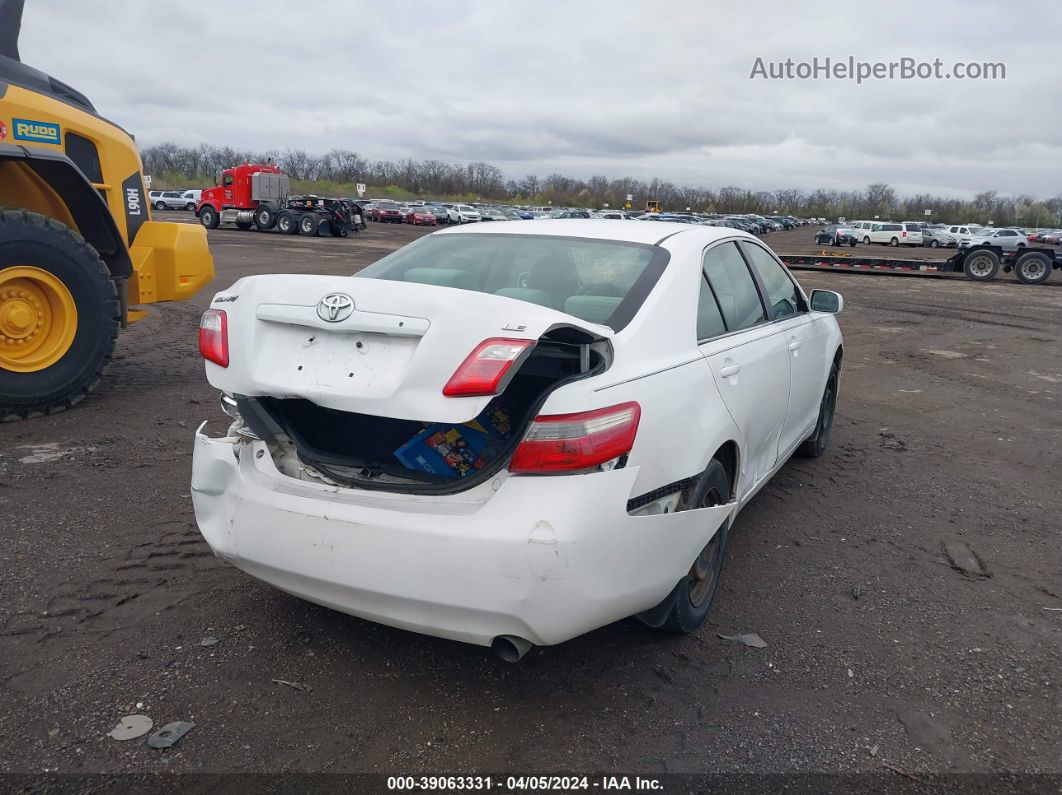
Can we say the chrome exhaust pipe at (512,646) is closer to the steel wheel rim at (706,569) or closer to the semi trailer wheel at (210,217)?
the steel wheel rim at (706,569)

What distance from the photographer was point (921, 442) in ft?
20.8

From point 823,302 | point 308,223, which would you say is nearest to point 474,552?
point 823,302

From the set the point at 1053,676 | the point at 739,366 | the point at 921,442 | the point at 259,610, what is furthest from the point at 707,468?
the point at 921,442

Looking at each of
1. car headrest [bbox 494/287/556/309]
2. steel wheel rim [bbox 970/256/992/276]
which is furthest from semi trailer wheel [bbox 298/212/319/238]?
car headrest [bbox 494/287/556/309]

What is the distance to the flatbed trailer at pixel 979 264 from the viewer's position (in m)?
24.0

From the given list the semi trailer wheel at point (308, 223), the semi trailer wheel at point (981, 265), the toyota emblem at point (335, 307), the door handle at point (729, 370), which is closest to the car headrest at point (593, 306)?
the door handle at point (729, 370)

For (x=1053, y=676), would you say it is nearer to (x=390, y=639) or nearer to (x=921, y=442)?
(x=390, y=639)

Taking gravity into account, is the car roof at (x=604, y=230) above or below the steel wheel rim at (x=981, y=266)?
above

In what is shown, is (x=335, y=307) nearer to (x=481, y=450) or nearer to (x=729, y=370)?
(x=481, y=450)

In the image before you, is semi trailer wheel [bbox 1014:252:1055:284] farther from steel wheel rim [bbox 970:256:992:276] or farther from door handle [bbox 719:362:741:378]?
door handle [bbox 719:362:741:378]

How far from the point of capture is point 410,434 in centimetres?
307

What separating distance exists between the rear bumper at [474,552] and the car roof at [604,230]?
147 cm

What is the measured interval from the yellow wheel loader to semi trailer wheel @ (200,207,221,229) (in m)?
34.7

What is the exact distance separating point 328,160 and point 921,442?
11556 cm
